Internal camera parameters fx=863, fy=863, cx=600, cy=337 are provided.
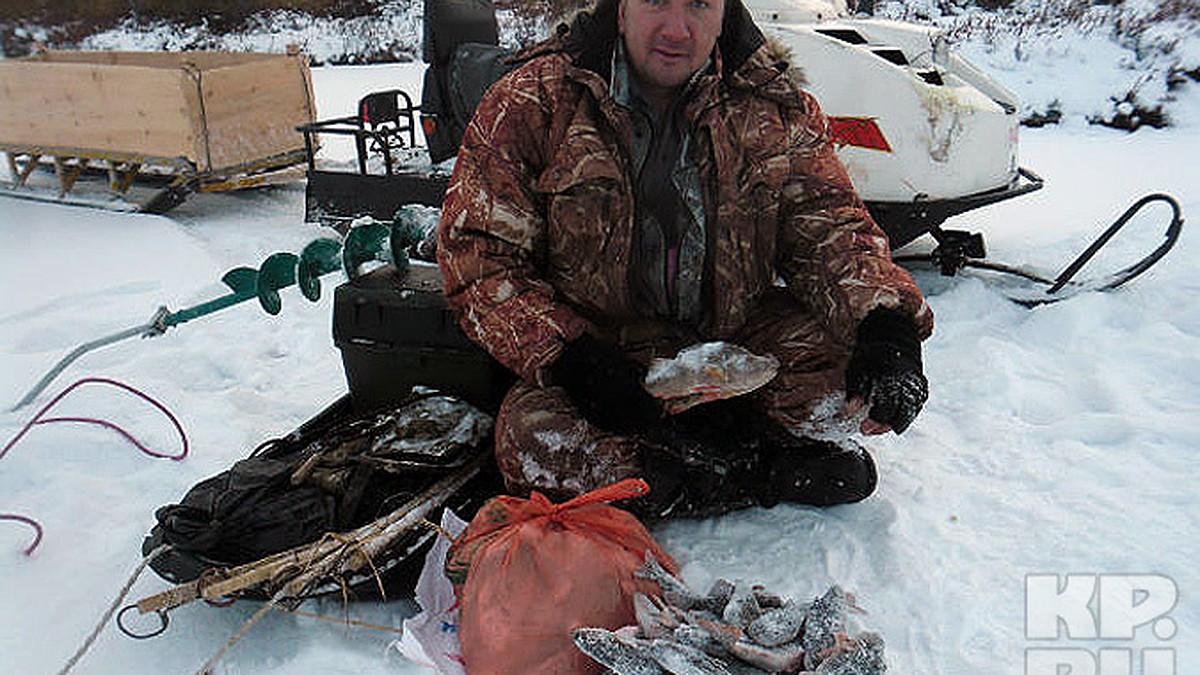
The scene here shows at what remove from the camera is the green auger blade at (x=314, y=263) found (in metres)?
2.54

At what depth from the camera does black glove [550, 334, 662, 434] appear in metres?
2.04

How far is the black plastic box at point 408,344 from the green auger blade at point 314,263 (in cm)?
16

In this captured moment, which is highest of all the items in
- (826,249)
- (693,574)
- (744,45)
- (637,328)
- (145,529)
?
(744,45)

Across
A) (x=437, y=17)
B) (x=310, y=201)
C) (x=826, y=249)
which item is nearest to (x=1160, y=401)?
(x=826, y=249)

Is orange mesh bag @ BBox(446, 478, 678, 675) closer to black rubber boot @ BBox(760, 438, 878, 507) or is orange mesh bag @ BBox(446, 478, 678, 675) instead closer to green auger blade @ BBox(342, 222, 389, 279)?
black rubber boot @ BBox(760, 438, 878, 507)

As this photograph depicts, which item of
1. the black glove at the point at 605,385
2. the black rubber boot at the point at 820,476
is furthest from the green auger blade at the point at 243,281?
the black rubber boot at the point at 820,476

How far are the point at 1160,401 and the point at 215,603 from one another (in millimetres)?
2718

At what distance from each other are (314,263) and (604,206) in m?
0.95

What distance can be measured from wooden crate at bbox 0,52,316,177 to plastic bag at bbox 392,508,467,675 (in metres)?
4.51

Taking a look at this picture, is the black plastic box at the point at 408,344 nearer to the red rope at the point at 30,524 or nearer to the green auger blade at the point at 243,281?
the green auger blade at the point at 243,281

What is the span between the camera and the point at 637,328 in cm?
230

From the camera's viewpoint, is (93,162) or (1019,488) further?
(93,162)

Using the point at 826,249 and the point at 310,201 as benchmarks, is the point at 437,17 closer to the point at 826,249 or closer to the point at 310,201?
the point at 310,201

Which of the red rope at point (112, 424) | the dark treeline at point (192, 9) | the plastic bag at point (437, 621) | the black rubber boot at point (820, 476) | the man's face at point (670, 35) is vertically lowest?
the dark treeline at point (192, 9)
